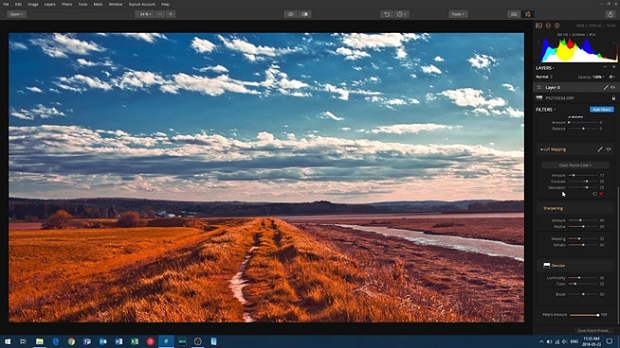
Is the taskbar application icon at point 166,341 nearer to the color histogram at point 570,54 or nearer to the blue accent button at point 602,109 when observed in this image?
the color histogram at point 570,54

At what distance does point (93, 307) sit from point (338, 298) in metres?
7.71

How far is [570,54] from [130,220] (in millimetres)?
89930

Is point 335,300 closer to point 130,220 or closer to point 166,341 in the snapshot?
point 166,341

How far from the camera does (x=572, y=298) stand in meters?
6.37

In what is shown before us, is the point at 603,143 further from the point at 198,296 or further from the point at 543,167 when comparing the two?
the point at 198,296

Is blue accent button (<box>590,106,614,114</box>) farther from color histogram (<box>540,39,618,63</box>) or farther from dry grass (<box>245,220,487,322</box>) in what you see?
dry grass (<box>245,220,487,322</box>)

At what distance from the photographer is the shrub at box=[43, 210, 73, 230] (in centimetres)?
6229

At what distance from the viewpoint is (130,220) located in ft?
274

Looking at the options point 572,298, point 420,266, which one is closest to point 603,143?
point 572,298

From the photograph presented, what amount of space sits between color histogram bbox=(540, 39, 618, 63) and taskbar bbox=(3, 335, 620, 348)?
4.65m

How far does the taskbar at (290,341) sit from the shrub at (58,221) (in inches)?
2603
